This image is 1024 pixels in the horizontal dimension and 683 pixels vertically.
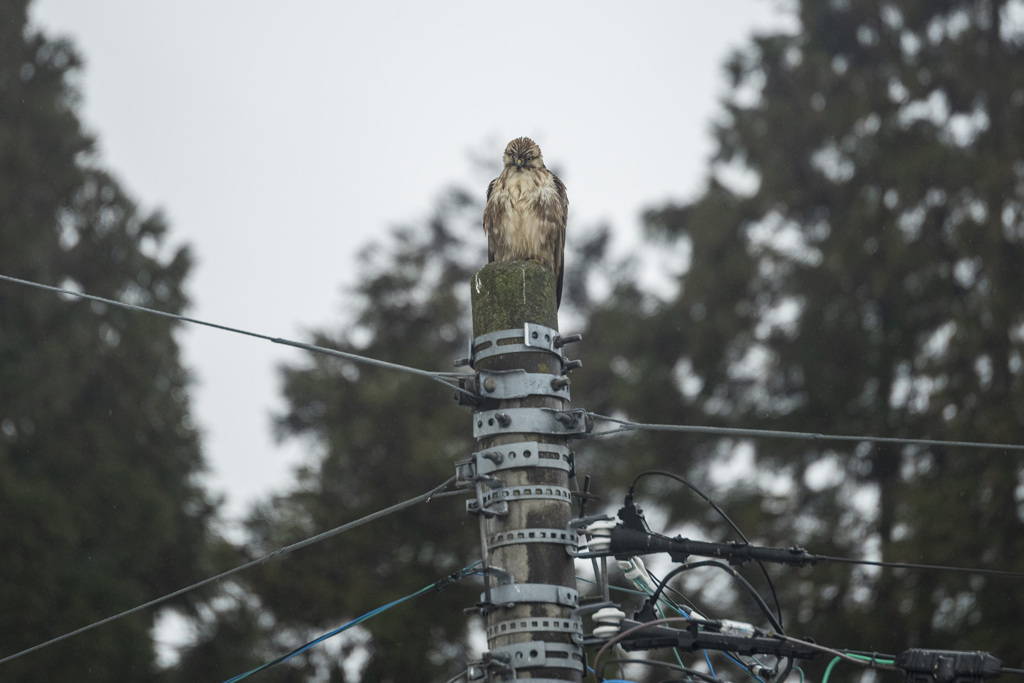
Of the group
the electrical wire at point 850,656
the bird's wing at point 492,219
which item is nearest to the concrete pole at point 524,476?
the electrical wire at point 850,656

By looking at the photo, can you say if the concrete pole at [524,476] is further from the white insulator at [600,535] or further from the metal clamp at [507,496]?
the white insulator at [600,535]

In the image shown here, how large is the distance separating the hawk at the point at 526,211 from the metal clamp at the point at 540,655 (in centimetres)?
332

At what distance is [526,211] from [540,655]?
3.77m

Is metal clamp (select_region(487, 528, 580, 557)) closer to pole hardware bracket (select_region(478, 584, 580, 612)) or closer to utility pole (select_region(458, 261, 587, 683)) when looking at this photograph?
utility pole (select_region(458, 261, 587, 683))

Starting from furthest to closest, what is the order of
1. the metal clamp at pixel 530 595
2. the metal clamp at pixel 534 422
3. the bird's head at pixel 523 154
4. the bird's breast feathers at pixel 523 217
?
the bird's head at pixel 523 154, the bird's breast feathers at pixel 523 217, the metal clamp at pixel 534 422, the metal clamp at pixel 530 595

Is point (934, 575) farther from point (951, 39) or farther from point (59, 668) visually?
point (59, 668)

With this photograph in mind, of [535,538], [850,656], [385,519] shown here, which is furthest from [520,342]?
[385,519]

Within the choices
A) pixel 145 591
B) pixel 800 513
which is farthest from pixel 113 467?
pixel 800 513

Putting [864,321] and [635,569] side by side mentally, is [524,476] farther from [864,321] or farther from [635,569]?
[864,321]

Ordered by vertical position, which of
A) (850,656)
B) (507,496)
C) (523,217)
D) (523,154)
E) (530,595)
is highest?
(523,154)

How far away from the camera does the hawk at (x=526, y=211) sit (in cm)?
739

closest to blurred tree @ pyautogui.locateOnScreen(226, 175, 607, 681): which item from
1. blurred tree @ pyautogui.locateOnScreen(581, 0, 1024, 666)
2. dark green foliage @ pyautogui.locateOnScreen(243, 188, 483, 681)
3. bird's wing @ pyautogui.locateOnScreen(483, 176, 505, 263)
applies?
dark green foliage @ pyautogui.locateOnScreen(243, 188, 483, 681)

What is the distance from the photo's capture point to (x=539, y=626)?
4.20 m

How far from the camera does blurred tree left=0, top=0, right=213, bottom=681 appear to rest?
13.5 meters
